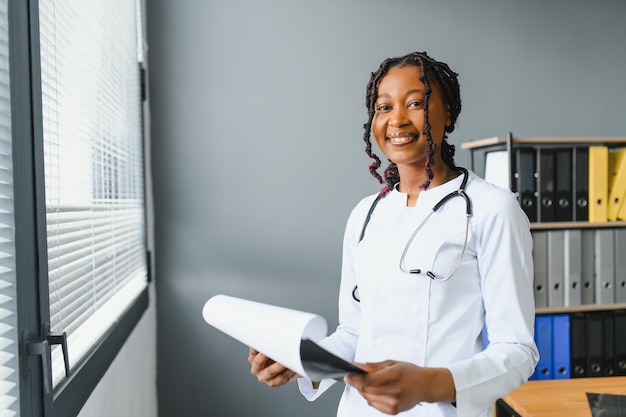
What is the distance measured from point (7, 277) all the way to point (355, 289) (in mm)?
773

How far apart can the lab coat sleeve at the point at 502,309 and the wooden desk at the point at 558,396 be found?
63 centimetres

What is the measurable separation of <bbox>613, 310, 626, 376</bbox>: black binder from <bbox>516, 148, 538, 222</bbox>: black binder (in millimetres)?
632

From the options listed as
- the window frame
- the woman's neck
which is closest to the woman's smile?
the woman's neck

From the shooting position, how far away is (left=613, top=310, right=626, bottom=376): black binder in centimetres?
233

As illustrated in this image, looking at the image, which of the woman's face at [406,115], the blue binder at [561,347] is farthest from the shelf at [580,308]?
the woman's face at [406,115]

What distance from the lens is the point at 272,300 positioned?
8.20ft

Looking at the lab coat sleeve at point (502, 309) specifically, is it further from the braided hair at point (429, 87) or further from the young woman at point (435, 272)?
the braided hair at point (429, 87)

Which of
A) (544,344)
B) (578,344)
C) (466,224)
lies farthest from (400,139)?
(578,344)

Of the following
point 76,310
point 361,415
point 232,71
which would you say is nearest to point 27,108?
point 76,310

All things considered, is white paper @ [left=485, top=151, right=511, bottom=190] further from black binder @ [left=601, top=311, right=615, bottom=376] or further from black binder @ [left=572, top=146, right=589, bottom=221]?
black binder @ [left=601, top=311, right=615, bottom=376]

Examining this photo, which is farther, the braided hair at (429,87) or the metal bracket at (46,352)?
the braided hair at (429,87)

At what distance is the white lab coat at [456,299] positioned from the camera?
1.00 m

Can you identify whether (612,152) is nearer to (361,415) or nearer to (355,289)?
(355,289)

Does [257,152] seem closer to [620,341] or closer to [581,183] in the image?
[581,183]
